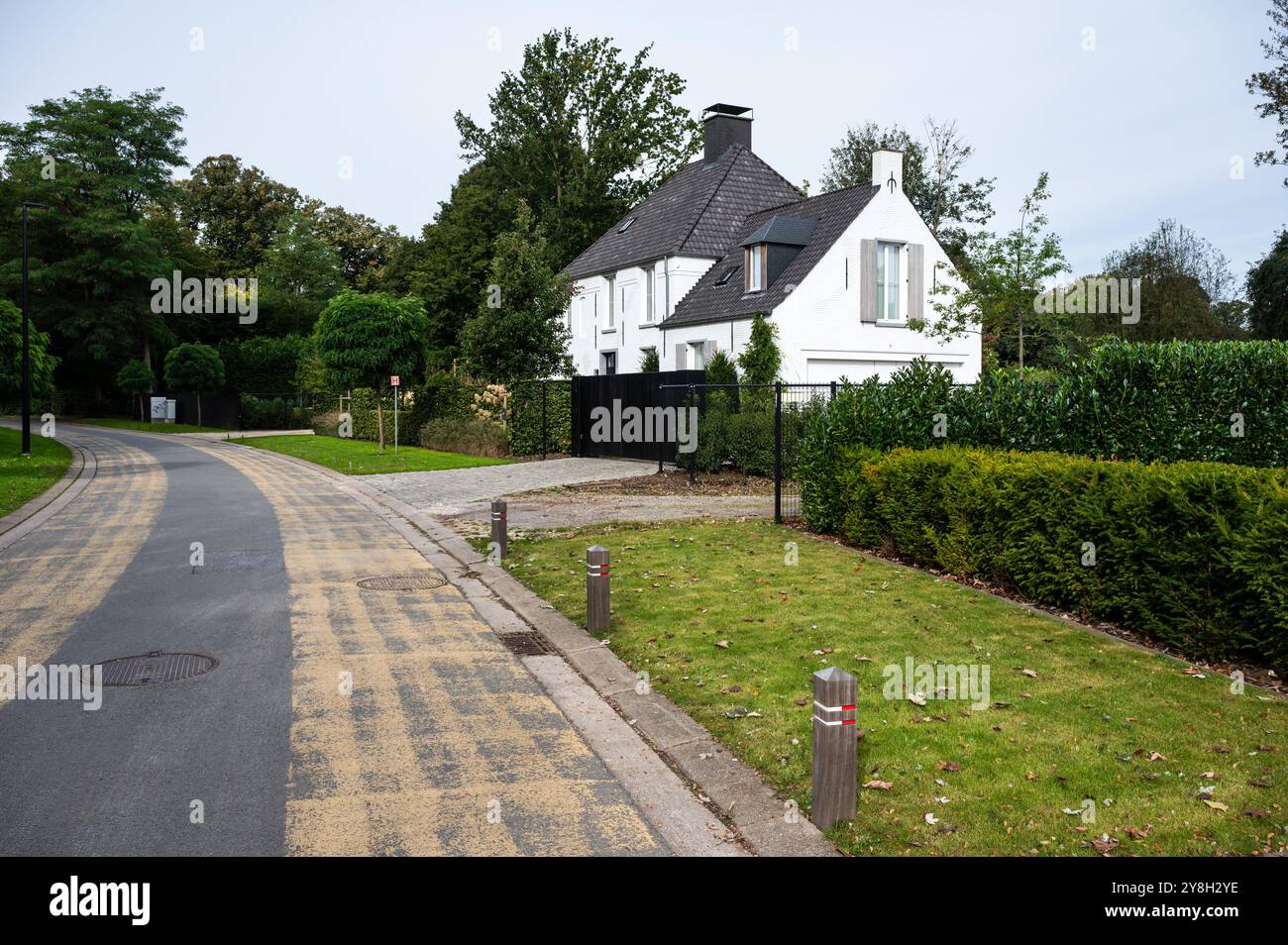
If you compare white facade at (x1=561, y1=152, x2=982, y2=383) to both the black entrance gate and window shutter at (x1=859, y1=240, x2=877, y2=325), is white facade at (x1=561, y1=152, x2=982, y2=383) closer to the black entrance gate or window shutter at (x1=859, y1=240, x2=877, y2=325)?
window shutter at (x1=859, y1=240, x2=877, y2=325)

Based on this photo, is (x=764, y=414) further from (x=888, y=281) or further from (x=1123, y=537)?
(x=1123, y=537)

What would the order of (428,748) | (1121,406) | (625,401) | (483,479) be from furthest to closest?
1. (625,401)
2. (483,479)
3. (1121,406)
4. (428,748)

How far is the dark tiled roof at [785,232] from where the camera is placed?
29875mm

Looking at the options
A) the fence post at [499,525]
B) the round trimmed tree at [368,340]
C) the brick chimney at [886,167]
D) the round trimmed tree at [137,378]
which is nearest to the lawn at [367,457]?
the round trimmed tree at [368,340]

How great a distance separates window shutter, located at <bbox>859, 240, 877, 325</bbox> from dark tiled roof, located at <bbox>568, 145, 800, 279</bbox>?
251 inches

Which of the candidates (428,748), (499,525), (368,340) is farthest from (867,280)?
(428,748)

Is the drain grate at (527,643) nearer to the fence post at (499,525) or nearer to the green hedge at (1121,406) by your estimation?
the fence post at (499,525)

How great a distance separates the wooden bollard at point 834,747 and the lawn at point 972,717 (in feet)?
0.32

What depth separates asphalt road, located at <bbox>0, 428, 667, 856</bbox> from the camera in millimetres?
4520

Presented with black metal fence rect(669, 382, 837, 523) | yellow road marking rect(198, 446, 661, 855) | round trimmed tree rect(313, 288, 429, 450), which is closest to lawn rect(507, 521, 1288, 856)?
yellow road marking rect(198, 446, 661, 855)

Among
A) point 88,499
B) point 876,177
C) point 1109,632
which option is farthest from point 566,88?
point 1109,632

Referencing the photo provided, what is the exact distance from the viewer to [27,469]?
24297 millimetres

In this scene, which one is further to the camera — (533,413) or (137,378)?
(137,378)

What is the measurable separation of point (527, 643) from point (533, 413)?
70.2 feet
